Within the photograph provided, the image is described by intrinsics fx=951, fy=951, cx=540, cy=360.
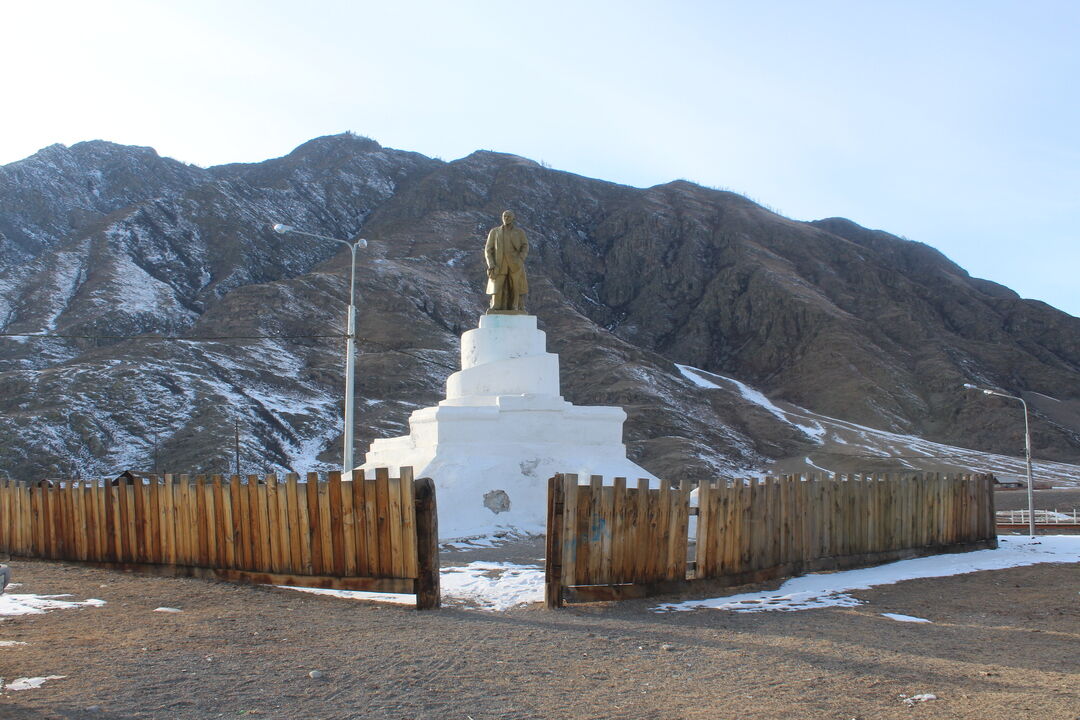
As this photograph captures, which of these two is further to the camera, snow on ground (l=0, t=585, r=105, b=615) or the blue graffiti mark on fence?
the blue graffiti mark on fence

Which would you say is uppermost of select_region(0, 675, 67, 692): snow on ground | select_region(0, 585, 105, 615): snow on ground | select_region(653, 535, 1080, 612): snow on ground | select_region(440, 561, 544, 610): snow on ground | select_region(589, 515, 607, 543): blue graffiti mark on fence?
select_region(589, 515, 607, 543): blue graffiti mark on fence

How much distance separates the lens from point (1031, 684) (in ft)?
19.6

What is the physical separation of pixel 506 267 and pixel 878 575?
10673mm

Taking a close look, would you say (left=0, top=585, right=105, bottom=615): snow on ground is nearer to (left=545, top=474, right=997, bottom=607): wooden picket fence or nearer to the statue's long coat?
(left=545, top=474, right=997, bottom=607): wooden picket fence

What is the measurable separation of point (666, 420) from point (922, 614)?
4597 cm

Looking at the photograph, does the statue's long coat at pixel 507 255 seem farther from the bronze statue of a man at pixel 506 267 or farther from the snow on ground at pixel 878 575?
the snow on ground at pixel 878 575

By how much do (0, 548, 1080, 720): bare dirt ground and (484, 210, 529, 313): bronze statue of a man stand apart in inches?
439

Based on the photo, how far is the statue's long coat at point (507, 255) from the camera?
63.5ft

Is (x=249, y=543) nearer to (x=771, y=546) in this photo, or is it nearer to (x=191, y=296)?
(x=771, y=546)

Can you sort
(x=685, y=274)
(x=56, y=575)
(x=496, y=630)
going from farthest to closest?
(x=685, y=274) → (x=56, y=575) → (x=496, y=630)

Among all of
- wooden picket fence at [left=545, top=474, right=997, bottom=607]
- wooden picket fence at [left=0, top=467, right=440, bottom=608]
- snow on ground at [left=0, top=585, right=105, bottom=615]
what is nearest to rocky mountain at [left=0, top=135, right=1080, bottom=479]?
wooden picket fence at [left=0, top=467, right=440, bottom=608]

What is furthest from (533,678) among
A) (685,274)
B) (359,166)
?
(359,166)

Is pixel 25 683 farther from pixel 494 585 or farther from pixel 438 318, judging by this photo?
pixel 438 318

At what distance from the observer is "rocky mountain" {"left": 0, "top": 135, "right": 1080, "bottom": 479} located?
150ft
